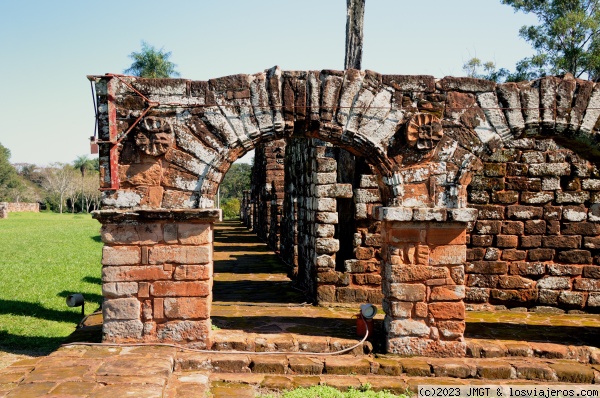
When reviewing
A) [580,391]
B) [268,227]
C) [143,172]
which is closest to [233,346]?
[143,172]

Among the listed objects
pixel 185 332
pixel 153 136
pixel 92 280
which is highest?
pixel 153 136

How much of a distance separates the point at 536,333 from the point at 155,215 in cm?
538

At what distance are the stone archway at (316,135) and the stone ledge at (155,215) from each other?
13mm

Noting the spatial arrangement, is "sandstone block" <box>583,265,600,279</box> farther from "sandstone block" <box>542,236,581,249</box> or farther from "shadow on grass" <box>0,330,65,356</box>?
"shadow on grass" <box>0,330,65,356</box>

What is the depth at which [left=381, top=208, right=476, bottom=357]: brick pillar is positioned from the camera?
263 inches

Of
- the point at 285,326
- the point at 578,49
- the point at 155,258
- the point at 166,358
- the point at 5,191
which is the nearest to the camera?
the point at 166,358

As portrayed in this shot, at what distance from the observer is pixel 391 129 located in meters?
6.73

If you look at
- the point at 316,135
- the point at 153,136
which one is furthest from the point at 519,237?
the point at 153,136

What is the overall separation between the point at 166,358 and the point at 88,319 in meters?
2.39

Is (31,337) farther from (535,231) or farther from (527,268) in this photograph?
(535,231)

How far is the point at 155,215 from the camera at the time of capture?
6422mm

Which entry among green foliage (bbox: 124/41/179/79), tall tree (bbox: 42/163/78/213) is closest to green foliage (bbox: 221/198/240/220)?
green foliage (bbox: 124/41/179/79)

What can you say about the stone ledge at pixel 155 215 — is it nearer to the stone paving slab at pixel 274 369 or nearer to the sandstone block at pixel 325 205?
the stone paving slab at pixel 274 369

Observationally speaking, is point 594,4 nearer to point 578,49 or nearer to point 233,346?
point 578,49
